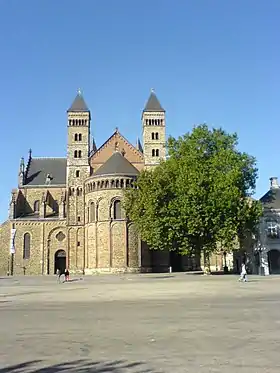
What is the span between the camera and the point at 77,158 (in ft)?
244

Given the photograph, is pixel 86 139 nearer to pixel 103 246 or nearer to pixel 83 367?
pixel 103 246

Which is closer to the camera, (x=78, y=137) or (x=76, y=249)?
(x=76, y=249)

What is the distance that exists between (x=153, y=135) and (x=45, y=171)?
2411 centimetres

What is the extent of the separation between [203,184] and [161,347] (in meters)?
40.0

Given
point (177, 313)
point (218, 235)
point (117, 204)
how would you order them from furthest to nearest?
1. point (117, 204)
2. point (218, 235)
3. point (177, 313)

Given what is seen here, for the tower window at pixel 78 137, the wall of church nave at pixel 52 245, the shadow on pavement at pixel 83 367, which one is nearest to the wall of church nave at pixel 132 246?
the wall of church nave at pixel 52 245

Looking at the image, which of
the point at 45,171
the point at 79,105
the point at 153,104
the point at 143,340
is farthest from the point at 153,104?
the point at 143,340

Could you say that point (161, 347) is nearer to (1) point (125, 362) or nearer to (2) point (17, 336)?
(1) point (125, 362)

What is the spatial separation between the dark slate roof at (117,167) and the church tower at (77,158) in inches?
215

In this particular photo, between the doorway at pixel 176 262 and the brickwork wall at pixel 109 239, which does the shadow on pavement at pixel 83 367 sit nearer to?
the brickwork wall at pixel 109 239

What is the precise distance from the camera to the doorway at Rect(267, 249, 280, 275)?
6138cm

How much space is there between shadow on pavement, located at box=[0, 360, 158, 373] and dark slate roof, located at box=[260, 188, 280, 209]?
5468cm

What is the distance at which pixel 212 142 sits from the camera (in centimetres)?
5425

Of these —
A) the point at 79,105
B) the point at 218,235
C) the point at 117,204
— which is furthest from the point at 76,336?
the point at 79,105
